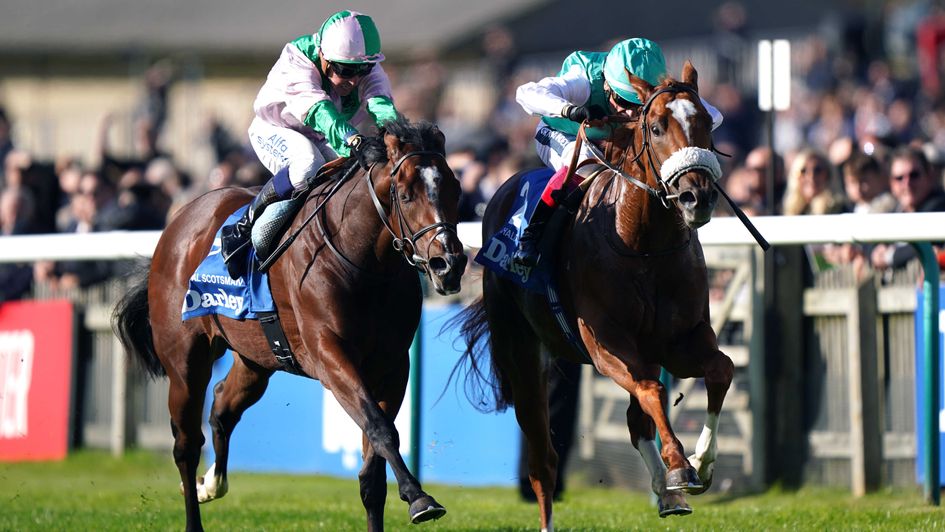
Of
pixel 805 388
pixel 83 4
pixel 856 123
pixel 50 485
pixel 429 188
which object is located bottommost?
pixel 50 485

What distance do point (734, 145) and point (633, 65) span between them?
7.58 meters

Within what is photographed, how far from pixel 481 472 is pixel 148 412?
260 cm

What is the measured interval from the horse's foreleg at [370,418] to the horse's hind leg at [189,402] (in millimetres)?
1236

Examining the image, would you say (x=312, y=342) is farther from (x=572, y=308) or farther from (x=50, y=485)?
(x=50, y=485)

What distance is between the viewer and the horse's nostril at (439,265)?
5410 mm

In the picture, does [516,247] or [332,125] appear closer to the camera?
[332,125]

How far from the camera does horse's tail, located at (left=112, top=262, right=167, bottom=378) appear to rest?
7.52 metres

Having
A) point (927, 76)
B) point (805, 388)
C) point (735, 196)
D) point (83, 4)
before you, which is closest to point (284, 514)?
point (805, 388)

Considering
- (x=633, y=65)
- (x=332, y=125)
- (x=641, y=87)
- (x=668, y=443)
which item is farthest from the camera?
(x=332, y=125)

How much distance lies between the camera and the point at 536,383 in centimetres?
664

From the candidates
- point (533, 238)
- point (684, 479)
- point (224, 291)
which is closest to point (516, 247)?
point (533, 238)

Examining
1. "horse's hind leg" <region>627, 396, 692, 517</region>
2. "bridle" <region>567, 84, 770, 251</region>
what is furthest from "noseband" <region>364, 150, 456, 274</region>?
"horse's hind leg" <region>627, 396, 692, 517</region>

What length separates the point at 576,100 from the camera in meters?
6.41

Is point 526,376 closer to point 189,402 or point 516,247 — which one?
point 516,247
